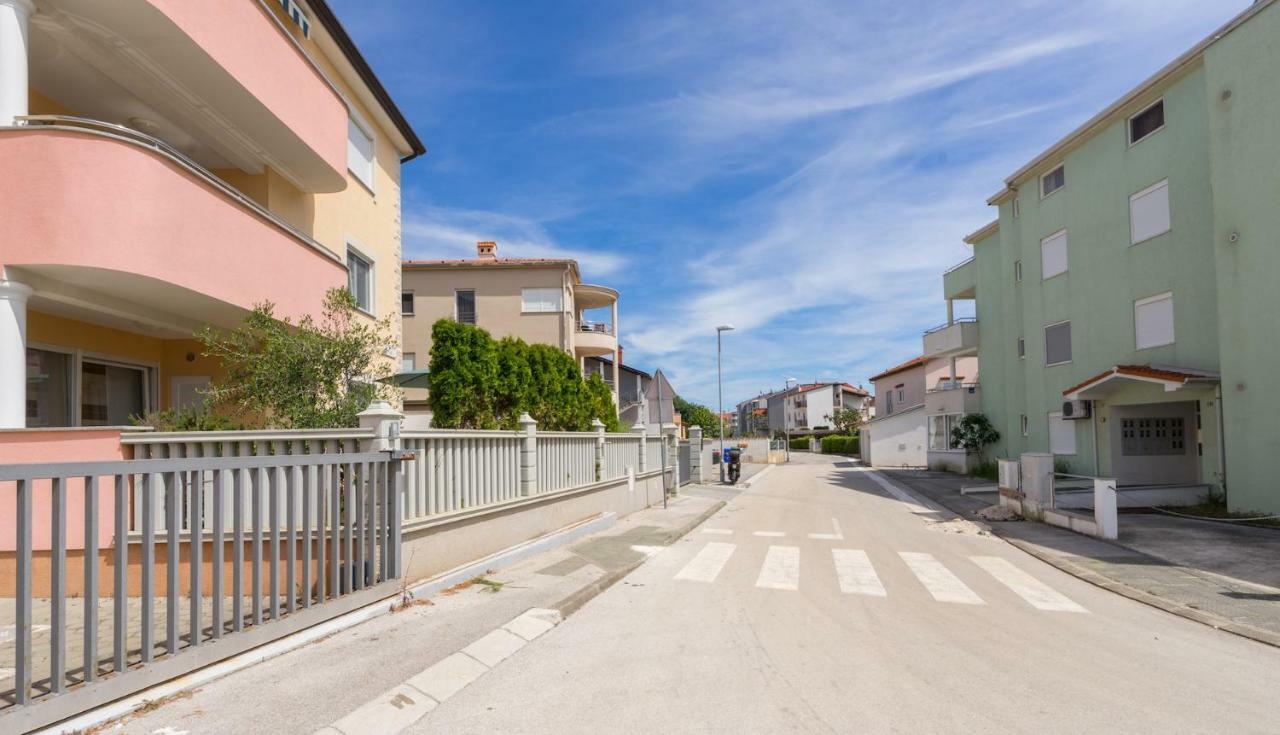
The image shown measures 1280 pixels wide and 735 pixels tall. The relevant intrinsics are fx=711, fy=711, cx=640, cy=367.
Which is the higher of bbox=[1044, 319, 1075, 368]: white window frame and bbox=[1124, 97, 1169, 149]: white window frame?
bbox=[1124, 97, 1169, 149]: white window frame

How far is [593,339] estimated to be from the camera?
1272 inches

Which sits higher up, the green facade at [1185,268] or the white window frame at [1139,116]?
the white window frame at [1139,116]

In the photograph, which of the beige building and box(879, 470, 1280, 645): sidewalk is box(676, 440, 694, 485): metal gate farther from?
box(879, 470, 1280, 645): sidewalk

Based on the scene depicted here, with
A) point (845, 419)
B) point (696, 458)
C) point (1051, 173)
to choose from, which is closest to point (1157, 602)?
point (1051, 173)

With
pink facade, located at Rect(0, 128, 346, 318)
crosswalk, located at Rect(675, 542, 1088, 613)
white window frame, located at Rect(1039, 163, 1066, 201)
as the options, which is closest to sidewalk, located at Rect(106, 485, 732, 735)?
crosswalk, located at Rect(675, 542, 1088, 613)

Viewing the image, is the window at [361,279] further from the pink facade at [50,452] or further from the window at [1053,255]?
the window at [1053,255]

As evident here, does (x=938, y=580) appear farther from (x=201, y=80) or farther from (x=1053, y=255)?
(x=1053, y=255)

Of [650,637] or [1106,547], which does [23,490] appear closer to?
[650,637]

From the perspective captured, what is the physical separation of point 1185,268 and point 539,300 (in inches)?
852

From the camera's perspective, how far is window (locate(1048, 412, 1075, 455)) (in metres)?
22.4

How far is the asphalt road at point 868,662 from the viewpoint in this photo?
4.53 metres

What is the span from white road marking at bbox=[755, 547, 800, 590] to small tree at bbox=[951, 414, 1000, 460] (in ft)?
67.0

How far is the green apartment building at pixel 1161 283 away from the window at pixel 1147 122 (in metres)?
0.05

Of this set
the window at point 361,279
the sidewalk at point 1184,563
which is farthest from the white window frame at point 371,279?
the sidewalk at point 1184,563
